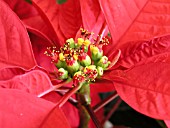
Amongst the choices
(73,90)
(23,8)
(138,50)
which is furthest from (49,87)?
(23,8)

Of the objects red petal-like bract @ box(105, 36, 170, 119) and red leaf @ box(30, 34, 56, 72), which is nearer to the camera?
red petal-like bract @ box(105, 36, 170, 119)

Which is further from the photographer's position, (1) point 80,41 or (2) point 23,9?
(2) point 23,9

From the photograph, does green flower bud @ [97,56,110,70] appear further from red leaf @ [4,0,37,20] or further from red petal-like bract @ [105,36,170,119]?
red leaf @ [4,0,37,20]

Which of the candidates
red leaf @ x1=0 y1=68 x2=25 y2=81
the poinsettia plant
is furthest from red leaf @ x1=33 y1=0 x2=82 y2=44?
red leaf @ x1=0 y1=68 x2=25 y2=81

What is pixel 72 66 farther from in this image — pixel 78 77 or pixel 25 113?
pixel 25 113

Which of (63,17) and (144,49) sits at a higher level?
(63,17)

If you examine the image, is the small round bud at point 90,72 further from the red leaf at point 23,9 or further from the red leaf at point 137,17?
the red leaf at point 23,9

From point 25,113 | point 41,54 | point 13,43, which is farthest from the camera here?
point 41,54

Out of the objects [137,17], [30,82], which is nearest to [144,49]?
[137,17]
